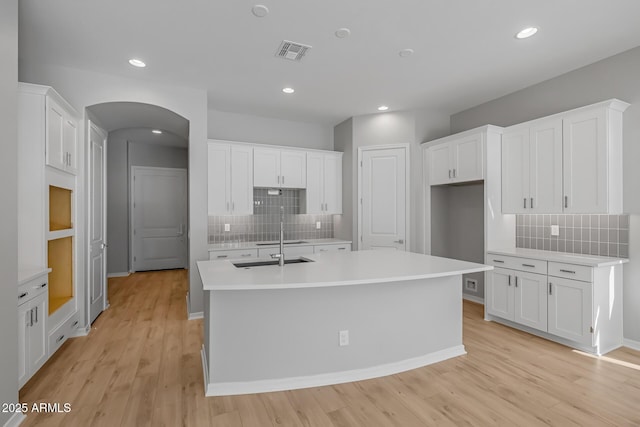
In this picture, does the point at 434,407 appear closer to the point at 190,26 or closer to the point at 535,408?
the point at 535,408

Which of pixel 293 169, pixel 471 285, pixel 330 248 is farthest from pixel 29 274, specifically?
pixel 471 285

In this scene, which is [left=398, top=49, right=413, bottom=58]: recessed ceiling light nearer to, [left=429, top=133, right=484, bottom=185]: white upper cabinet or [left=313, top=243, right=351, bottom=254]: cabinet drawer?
[left=429, top=133, right=484, bottom=185]: white upper cabinet

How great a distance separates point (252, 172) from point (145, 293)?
9.06 feet

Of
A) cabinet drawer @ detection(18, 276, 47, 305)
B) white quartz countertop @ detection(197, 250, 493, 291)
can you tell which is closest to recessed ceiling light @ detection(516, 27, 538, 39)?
white quartz countertop @ detection(197, 250, 493, 291)

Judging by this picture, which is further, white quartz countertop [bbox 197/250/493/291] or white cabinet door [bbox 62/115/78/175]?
white cabinet door [bbox 62/115/78/175]

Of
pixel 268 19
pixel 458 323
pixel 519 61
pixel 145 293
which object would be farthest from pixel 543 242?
pixel 145 293

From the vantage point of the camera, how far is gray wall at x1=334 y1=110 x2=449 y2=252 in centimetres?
487

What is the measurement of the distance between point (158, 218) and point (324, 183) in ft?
13.8

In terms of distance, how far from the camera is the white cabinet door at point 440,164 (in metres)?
4.48

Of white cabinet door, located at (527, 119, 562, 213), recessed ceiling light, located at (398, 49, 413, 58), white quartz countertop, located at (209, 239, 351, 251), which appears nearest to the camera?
recessed ceiling light, located at (398, 49, 413, 58)

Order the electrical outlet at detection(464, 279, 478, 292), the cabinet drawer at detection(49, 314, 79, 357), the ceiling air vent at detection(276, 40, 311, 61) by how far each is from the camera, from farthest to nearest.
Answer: the electrical outlet at detection(464, 279, 478, 292), the ceiling air vent at detection(276, 40, 311, 61), the cabinet drawer at detection(49, 314, 79, 357)

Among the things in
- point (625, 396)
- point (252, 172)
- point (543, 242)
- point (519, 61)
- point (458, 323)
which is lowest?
point (625, 396)

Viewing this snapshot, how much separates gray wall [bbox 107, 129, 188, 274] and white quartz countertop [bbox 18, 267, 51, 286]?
4.49m

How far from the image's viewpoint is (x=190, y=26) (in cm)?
268
